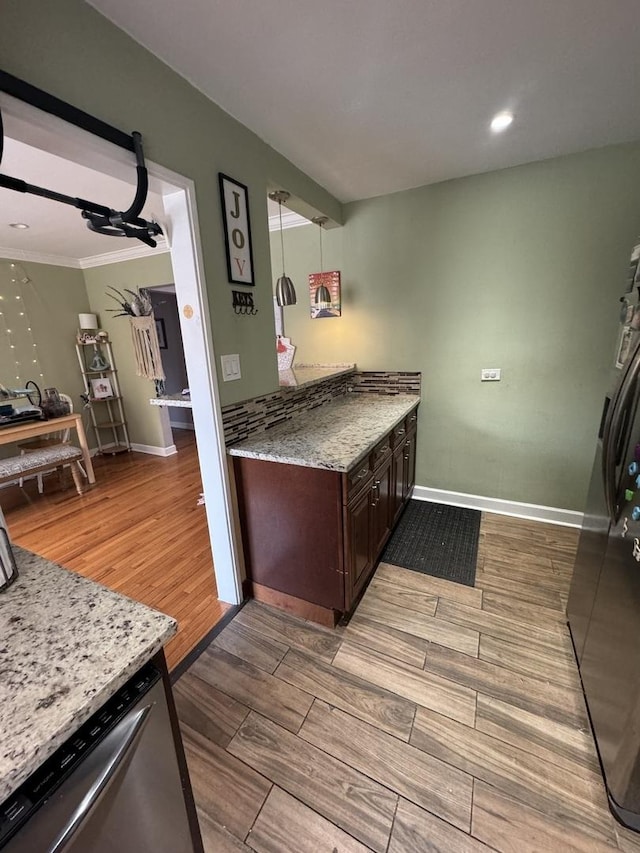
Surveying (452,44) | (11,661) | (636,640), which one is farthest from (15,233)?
(636,640)

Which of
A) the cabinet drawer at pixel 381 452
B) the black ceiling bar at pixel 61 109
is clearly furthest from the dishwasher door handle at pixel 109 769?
the black ceiling bar at pixel 61 109

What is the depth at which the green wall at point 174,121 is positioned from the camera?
100 cm

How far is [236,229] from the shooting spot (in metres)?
1.69

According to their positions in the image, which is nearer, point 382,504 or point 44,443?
point 382,504

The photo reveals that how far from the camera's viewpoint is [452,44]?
128cm

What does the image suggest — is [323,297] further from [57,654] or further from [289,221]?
[57,654]

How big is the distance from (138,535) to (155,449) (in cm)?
216

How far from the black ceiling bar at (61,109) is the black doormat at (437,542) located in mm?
2477

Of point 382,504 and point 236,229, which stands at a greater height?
point 236,229

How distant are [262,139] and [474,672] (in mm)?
2830

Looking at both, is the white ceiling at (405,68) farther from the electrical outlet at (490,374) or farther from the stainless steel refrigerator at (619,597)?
the electrical outlet at (490,374)

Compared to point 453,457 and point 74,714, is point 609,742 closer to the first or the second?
point 74,714

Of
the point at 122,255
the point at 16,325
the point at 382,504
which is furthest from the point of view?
the point at 122,255

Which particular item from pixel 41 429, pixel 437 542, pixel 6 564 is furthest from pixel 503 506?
pixel 41 429
